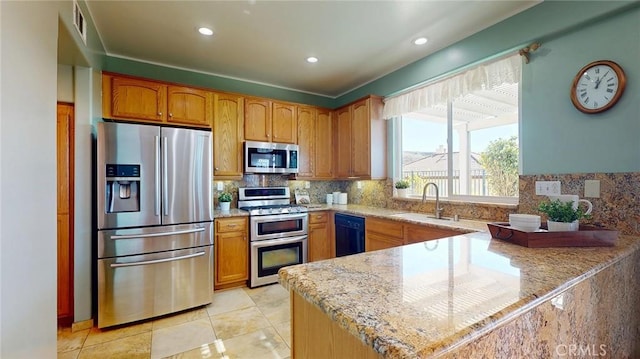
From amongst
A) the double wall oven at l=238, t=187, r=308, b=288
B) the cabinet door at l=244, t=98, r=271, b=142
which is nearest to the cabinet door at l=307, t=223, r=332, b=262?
the double wall oven at l=238, t=187, r=308, b=288

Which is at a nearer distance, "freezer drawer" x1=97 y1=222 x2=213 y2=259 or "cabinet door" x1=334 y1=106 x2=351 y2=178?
"freezer drawer" x1=97 y1=222 x2=213 y2=259

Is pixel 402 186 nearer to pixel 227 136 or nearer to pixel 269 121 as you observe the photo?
pixel 269 121

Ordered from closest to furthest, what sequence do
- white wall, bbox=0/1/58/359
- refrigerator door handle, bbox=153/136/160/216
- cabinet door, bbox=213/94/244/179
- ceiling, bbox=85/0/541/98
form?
white wall, bbox=0/1/58/359, ceiling, bbox=85/0/541/98, refrigerator door handle, bbox=153/136/160/216, cabinet door, bbox=213/94/244/179

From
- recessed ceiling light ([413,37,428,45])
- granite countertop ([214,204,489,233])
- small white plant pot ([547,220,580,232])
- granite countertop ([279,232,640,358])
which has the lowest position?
granite countertop ([214,204,489,233])

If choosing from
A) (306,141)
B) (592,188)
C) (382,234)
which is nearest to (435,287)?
(592,188)

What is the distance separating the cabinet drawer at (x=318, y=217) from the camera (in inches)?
140

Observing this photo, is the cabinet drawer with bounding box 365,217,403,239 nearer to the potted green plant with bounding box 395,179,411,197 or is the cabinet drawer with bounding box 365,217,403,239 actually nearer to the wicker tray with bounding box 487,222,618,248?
the potted green plant with bounding box 395,179,411,197

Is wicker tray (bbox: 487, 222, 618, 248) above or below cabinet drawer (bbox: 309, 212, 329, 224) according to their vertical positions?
above

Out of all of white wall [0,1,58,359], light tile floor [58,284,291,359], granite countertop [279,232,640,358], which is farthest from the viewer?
light tile floor [58,284,291,359]

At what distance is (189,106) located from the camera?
316 centimetres

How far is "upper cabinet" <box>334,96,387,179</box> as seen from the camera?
3547mm

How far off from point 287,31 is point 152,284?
8.51 feet

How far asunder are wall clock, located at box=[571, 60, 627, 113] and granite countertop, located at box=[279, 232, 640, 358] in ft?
3.25

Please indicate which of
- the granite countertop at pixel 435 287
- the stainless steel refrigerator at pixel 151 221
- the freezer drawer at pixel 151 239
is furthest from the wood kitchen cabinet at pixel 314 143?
the granite countertop at pixel 435 287
